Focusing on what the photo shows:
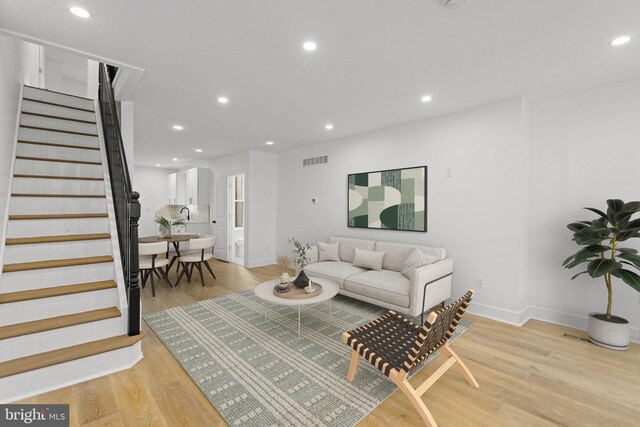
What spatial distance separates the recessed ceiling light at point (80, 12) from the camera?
1964mm

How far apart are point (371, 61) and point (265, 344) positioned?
9.78ft

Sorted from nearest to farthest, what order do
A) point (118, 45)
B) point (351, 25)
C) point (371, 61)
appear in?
1. point (351, 25)
2. point (118, 45)
3. point (371, 61)

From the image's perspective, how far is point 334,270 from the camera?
430 centimetres

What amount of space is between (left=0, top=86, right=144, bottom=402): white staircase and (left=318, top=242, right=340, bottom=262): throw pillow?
9.83 feet

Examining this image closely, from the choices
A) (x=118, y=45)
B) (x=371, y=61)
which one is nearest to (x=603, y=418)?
(x=371, y=61)

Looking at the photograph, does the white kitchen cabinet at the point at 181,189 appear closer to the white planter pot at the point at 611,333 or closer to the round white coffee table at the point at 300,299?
the round white coffee table at the point at 300,299

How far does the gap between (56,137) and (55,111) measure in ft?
2.14

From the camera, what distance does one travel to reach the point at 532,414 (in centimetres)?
193

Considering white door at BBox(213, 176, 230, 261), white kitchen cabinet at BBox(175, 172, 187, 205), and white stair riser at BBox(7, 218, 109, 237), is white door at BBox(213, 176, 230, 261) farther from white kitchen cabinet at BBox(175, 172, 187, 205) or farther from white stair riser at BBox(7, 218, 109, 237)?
white stair riser at BBox(7, 218, 109, 237)

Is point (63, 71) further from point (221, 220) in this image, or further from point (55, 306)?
point (55, 306)

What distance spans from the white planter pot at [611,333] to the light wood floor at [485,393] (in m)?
0.09

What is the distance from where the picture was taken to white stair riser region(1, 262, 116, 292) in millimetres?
2430

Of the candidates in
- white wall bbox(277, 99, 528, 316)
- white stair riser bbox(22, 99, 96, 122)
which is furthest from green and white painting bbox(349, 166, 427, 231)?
white stair riser bbox(22, 99, 96, 122)

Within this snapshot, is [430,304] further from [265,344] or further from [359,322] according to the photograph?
[265,344]
